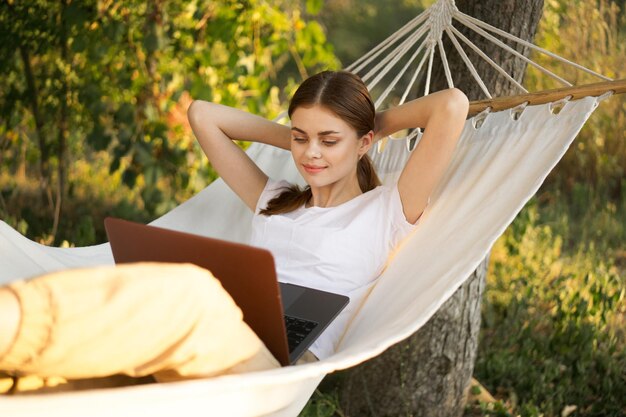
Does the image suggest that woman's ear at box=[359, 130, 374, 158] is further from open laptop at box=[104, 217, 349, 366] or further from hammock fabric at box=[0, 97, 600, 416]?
open laptop at box=[104, 217, 349, 366]

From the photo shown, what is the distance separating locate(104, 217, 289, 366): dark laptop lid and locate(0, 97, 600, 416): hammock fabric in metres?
0.11

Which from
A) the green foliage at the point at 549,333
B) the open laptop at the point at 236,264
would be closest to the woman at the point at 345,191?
the open laptop at the point at 236,264

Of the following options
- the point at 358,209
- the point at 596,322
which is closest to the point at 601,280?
the point at 596,322

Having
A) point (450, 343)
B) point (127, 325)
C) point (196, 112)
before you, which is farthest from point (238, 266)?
point (450, 343)

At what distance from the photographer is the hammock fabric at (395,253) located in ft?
3.33

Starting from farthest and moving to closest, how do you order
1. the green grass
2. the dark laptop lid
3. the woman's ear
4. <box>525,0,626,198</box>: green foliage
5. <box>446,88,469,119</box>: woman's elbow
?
<box>525,0,626,198</box>: green foliage < the green grass < the woman's ear < <box>446,88,469,119</box>: woman's elbow < the dark laptop lid

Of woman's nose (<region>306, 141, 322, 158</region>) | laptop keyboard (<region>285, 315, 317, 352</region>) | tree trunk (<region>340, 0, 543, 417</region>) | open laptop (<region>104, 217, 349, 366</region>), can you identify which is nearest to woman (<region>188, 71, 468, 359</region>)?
woman's nose (<region>306, 141, 322, 158</region>)

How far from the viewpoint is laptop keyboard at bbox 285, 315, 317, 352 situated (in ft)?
4.61

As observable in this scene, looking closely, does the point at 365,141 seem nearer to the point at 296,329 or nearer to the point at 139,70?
the point at 296,329

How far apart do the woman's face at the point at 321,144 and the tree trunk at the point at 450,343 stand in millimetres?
568

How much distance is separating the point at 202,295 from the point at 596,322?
2.01 meters

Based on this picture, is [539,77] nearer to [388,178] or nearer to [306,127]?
[388,178]

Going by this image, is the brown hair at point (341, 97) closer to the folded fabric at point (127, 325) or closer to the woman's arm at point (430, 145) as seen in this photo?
the woman's arm at point (430, 145)

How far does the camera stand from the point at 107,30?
2908 millimetres
